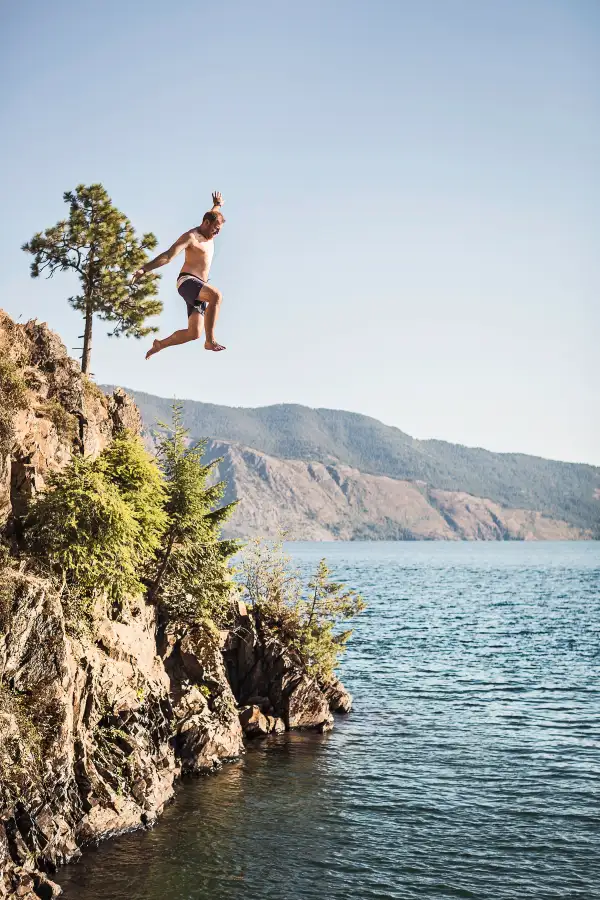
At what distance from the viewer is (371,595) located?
11612 centimetres

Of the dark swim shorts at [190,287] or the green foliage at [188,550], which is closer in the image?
the dark swim shorts at [190,287]

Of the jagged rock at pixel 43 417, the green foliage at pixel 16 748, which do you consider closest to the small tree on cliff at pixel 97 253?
the jagged rock at pixel 43 417

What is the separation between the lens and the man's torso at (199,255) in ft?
31.5

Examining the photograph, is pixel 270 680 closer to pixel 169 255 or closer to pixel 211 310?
pixel 211 310

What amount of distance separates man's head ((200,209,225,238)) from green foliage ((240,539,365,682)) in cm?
3350

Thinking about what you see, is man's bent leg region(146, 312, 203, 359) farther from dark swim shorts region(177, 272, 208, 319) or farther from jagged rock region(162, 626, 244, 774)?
jagged rock region(162, 626, 244, 774)

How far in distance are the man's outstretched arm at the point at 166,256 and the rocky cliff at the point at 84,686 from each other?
16885 millimetres

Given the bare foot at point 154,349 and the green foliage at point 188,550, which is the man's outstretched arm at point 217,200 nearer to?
the bare foot at point 154,349

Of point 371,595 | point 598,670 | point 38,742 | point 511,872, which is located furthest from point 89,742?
point 371,595

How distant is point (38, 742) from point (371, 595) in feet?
316

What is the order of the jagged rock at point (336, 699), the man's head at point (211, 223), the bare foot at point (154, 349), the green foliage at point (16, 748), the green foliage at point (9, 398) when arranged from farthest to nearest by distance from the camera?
the jagged rock at point (336, 699) → the green foliage at point (9, 398) → the green foliage at point (16, 748) → the bare foot at point (154, 349) → the man's head at point (211, 223)

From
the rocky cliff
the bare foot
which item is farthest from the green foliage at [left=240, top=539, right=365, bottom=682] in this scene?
the bare foot

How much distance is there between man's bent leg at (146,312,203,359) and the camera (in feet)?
33.2

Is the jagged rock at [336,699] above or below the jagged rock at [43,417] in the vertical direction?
below
